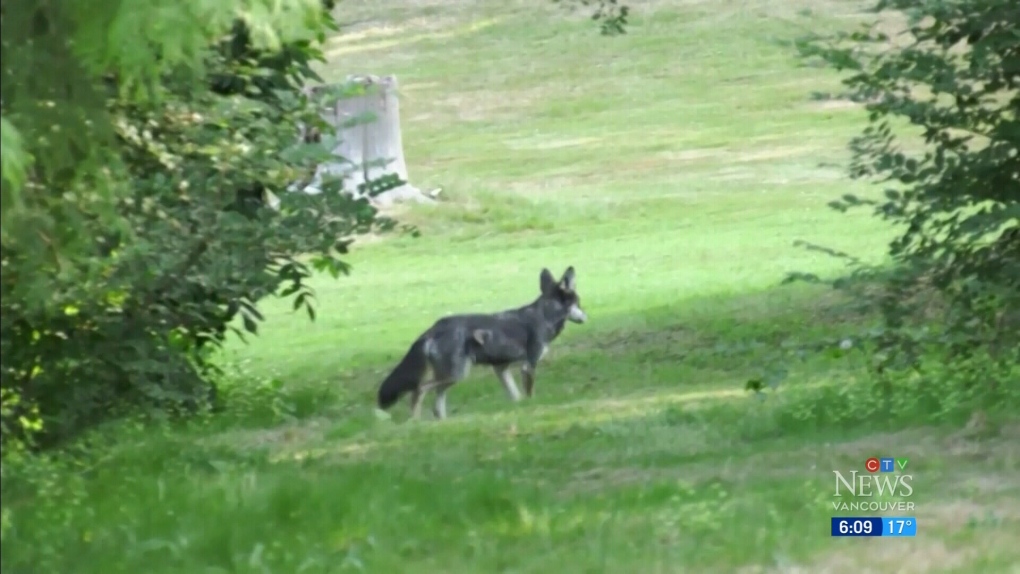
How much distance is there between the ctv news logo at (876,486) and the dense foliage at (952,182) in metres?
1.68

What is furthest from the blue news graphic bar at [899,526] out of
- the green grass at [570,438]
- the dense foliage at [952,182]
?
the dense foliage at [952,182]

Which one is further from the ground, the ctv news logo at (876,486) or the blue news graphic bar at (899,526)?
the blue news graphic bar at (899,526)

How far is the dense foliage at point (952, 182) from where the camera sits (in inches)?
388

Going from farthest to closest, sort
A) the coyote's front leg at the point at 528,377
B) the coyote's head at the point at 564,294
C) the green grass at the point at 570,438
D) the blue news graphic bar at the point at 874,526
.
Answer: the coyote's head at the point at 564,294 < the coyote's front leg at the point at 528,377 < the blue news graphic bar at the point at 874,526 < the green grass at the point at 570,438

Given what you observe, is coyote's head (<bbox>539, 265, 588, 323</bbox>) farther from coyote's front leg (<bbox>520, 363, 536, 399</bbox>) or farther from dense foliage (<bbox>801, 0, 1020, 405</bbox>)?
dense foliage (<bbox>801, 0, 1020, 405</bbox>)

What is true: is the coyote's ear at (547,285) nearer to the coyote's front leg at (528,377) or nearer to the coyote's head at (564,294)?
the coyote's head at (564,294)

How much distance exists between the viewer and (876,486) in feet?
25.8

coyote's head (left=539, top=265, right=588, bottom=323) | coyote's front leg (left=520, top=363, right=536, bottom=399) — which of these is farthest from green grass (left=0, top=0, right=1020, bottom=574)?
coyote's head (left=539, top=265, right=588, bottom=323)

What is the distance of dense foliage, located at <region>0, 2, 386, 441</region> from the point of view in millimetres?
6832

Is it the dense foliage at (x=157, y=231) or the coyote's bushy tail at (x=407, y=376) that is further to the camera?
the coyote's bushy tail at (x=407, y=376)

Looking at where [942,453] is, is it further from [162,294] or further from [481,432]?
[162,294]

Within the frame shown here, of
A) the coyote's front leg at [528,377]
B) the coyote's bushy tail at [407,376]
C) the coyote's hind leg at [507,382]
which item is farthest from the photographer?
the coyote's front leg at [528,377]

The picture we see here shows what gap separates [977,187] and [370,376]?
8.35 m

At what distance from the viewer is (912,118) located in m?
10.0
